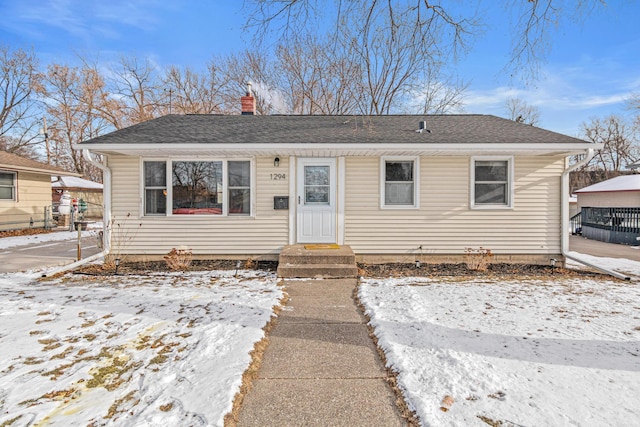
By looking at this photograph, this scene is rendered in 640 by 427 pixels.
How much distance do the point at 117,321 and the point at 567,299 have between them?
230 inches

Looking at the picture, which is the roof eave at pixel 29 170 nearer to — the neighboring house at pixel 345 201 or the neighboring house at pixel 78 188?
the neighboring house at pixel 78 188

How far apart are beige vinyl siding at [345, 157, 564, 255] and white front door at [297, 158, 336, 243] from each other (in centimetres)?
35

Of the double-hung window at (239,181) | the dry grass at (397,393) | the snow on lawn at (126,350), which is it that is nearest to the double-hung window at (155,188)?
the double-hung window at (239,181)

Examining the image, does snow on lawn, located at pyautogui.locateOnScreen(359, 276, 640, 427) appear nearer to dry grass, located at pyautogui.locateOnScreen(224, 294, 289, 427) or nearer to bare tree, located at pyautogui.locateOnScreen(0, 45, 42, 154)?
dry grass, located at pyautogui.locateOnScreen(224, 294, 289, 427)

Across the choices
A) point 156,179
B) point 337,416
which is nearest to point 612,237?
point 337,416

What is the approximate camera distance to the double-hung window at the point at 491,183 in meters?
7.16

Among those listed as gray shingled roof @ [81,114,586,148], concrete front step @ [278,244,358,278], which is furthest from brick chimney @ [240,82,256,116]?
concrete front step @ [278,244,358,278]

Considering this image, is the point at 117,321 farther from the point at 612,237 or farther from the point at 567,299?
the point at 612,237

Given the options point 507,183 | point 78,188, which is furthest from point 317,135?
point 78,188

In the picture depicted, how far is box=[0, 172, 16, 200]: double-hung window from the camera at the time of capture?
12344mm

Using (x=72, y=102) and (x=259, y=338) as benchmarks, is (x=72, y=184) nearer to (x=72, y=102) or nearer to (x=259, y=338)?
(x=72, y=102)

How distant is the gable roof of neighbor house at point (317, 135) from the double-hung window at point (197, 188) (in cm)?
55

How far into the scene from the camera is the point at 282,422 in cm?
214

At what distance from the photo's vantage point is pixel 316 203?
24.0 feet
